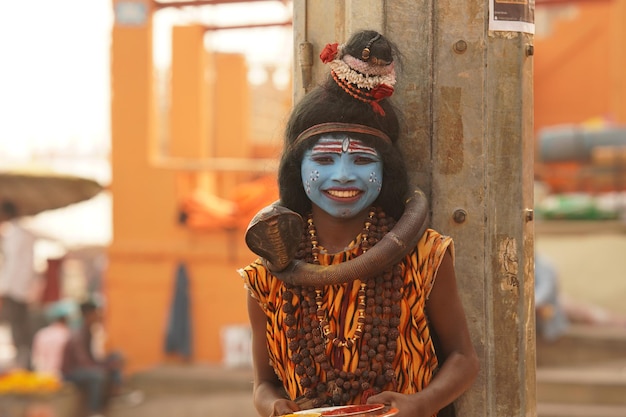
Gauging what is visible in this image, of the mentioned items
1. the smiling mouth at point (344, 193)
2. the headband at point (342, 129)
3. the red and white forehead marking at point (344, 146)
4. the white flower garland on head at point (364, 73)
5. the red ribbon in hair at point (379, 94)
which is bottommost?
the smiling mouth at point (344, 193)

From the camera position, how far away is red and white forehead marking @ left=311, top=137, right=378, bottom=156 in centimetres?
261

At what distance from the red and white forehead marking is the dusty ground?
7.56 metres

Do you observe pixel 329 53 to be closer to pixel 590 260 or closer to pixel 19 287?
pixel 590 260

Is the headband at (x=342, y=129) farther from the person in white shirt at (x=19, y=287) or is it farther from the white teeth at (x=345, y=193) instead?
the person in white shirt at (x=19, y=287)

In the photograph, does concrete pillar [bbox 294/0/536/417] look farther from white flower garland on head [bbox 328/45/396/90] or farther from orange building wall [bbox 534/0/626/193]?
orange building wall [bbox 534/0/626/193]

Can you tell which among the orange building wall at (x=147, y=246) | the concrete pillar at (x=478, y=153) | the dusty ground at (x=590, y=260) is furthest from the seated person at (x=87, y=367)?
the concrete pillar at (x=478, y=153)

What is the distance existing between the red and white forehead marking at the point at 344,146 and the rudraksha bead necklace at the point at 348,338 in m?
0.20

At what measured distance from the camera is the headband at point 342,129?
8.57ft

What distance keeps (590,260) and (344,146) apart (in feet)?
26.8

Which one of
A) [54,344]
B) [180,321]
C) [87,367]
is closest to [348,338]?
[87,367]

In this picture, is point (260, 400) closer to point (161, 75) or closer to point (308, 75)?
point (308, 75)

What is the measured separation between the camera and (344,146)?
2.62 m

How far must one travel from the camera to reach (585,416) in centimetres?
730

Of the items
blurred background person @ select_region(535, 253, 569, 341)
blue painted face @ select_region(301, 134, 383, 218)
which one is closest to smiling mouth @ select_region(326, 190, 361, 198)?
blue painted face @ select_region(301, 134, 383, 218)
